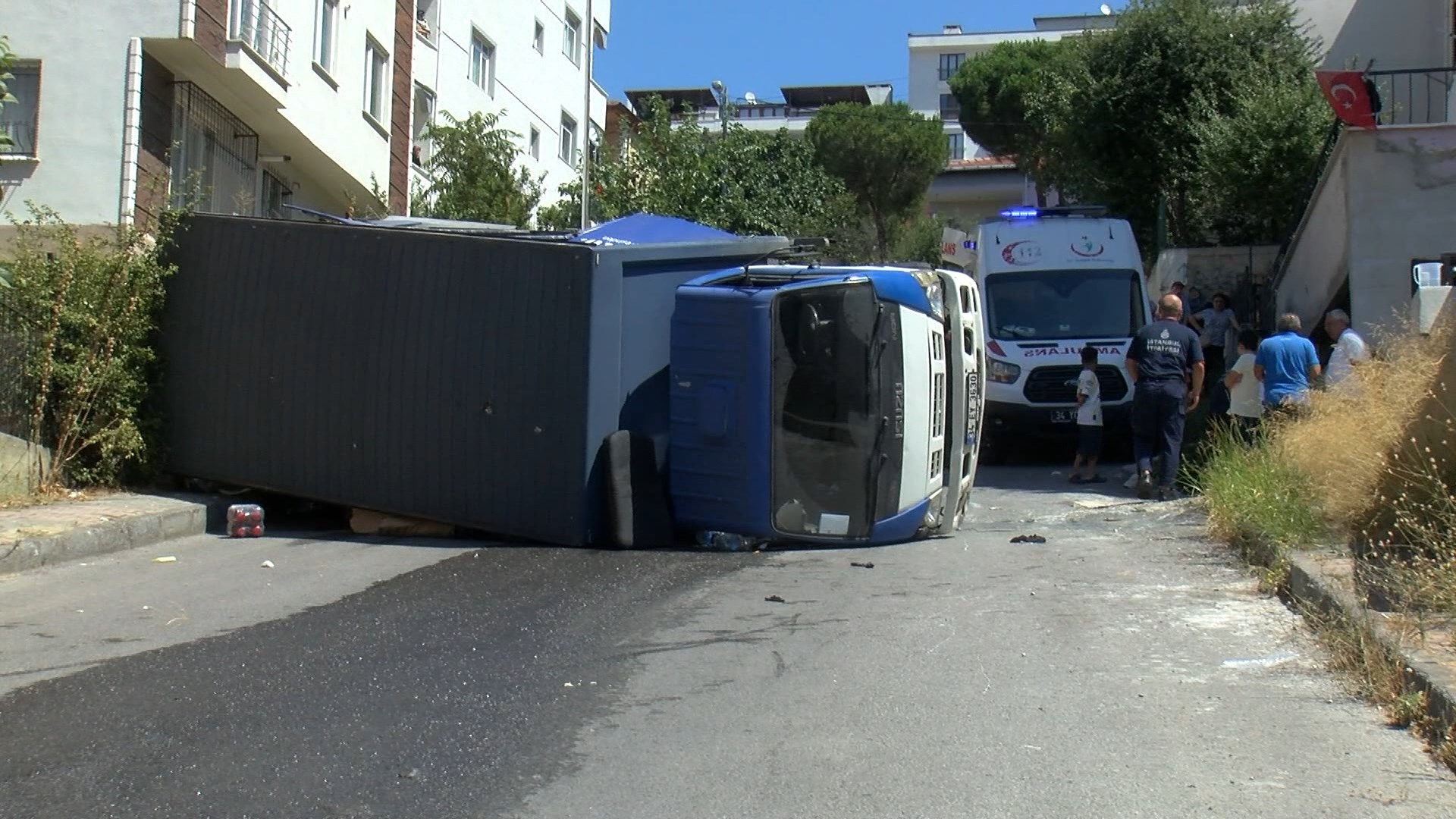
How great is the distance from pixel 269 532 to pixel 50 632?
3784 mm

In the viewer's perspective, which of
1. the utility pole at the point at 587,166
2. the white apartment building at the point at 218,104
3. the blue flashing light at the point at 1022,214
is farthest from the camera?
the utility pole at the point at 587,166

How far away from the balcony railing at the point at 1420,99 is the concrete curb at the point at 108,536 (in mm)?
15409

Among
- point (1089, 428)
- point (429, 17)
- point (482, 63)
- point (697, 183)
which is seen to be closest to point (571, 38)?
point (482, 63)

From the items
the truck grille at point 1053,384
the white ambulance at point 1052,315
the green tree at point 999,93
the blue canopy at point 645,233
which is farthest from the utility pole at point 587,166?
the green tree at point 999,93

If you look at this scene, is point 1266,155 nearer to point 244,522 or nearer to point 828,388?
point 828,388

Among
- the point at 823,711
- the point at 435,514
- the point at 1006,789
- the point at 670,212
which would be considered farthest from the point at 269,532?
the point at 670,212

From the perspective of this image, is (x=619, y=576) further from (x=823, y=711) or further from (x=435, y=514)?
(x=823, y=711)

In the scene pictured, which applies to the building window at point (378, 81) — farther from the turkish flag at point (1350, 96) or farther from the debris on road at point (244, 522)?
the turkish flag at point (1350, 96)

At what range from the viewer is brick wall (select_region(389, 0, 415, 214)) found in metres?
24.3

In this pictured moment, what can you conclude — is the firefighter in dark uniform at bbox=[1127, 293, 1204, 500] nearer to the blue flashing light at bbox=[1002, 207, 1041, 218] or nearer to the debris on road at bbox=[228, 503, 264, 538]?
the blue flashing light at bbox=[1002, 207, 1041, 218]

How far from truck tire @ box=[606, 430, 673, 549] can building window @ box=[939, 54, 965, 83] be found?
7086 cm

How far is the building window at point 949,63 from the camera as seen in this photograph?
77.1 meters

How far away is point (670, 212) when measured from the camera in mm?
25141

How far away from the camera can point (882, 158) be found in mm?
51812
